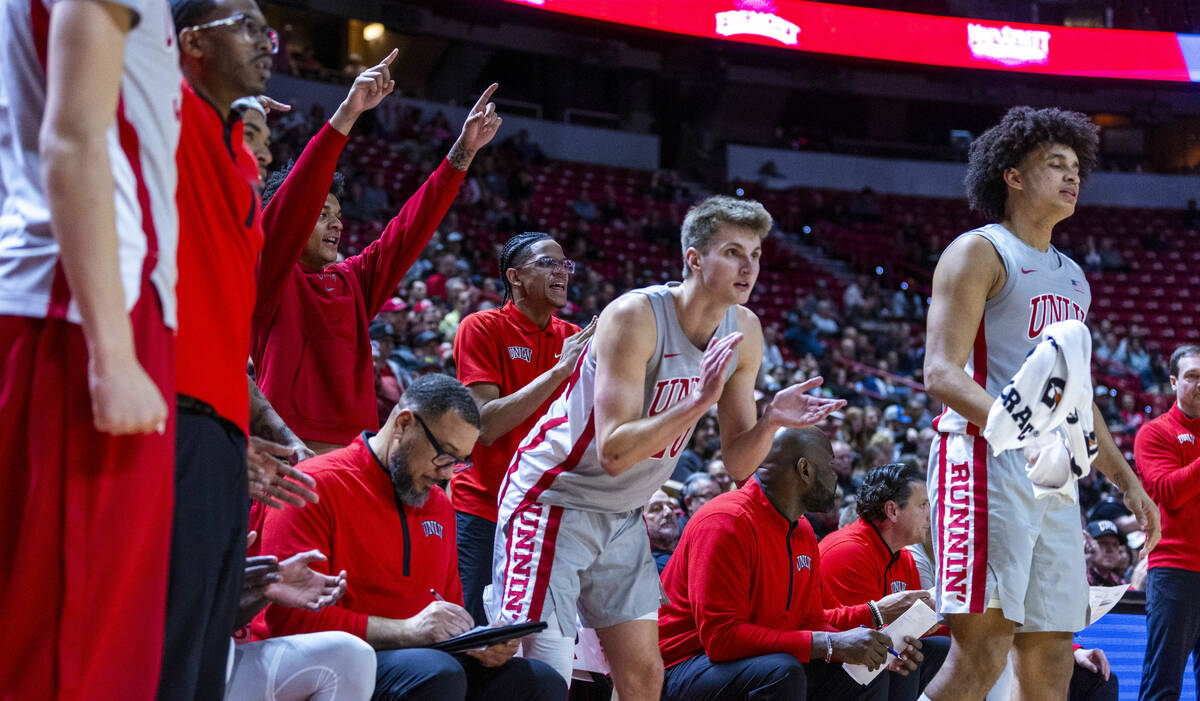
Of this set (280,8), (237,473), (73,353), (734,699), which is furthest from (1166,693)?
(280,8)

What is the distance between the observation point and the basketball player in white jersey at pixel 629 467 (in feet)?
11.3

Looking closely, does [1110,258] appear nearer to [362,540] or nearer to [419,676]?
[362,540]

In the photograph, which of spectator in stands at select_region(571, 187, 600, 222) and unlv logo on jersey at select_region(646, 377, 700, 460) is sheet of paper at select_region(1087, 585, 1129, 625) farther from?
spectator in stands at select_region(571, 187, 600, 222)

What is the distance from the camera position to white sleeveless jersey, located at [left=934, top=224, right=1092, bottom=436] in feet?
11.4

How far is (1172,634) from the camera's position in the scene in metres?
5.20

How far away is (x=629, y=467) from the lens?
3330 millimetres

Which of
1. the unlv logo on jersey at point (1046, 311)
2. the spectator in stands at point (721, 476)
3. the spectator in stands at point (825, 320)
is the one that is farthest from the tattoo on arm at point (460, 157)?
the spectator in stands at point (825, 320)

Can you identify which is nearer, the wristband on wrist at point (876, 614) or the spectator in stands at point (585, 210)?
the wristband on wrist at point (876, 614)

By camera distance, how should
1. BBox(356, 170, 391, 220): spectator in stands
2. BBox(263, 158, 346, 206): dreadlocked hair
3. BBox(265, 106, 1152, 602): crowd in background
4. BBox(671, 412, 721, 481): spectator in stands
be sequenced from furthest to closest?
1. BBox(356, 170, 391, 220): spectator in stands
2. BBox(671, 412, 721, 481): spectator in stands
3. BBox(265, 106, 1152, 602): crowd in background
4. BBox(263, 158, 346, 206): dreadlocked hair

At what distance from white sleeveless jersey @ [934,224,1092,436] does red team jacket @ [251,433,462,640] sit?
1.63 m

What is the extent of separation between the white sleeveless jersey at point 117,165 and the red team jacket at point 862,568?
13.0 feet

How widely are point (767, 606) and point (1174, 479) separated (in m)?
2.27

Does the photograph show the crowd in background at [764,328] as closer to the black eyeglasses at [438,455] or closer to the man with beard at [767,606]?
the man with beard at [767,606]

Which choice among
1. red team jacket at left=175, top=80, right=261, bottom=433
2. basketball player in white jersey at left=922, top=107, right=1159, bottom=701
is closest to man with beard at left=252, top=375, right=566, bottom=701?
basketball player in white jersey at left=922, top=107, right=1159, bottom=701
